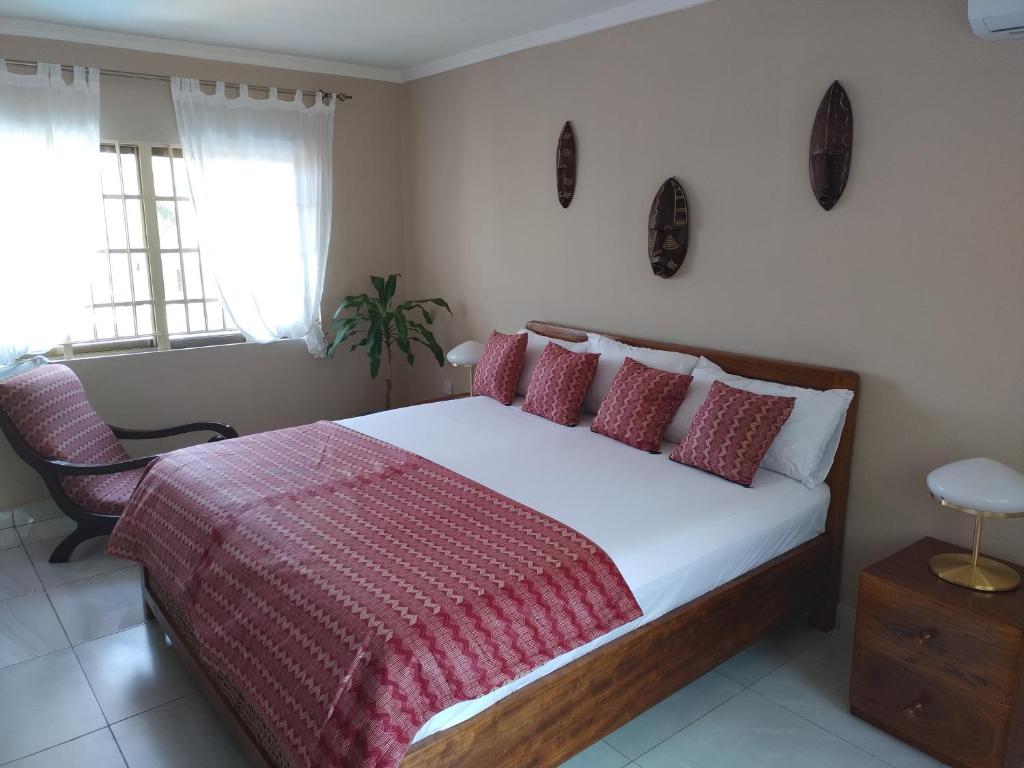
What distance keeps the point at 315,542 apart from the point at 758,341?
6.71 ft

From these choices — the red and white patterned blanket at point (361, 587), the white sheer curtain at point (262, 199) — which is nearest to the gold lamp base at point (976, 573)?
the red and white patterned blanket at point (361, 587)

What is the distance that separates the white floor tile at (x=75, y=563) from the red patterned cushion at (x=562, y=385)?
2103 mm

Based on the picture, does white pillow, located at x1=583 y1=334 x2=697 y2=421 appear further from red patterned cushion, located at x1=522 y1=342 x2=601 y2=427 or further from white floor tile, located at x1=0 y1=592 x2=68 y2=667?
white floor tile, located at x1=0 y1=592 x2=68 y2=667

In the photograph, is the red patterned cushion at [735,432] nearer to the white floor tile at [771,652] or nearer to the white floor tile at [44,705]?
the white floor tile at [771,652]

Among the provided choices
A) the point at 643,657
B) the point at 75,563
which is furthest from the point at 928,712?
the point at 75,563

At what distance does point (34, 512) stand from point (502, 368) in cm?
263

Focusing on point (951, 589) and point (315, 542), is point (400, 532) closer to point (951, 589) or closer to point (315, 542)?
point (315, 542)

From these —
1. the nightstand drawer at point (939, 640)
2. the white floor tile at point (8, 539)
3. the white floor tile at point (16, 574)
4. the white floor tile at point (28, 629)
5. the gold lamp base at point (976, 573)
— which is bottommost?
the white floor tile at point (28, 629)

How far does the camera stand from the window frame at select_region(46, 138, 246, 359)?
13.5ft

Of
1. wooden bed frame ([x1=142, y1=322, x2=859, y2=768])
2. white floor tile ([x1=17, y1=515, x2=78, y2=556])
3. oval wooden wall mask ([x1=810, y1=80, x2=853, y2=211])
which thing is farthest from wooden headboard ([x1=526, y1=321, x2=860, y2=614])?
white floor tile ([x1=17, y1=515, x2=78, y2=556])

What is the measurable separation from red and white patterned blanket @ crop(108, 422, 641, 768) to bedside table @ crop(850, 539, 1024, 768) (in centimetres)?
87

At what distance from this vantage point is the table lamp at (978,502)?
6.97 feet

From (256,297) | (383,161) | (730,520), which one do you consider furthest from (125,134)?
(730,520)

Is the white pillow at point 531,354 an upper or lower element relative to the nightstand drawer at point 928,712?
upper
